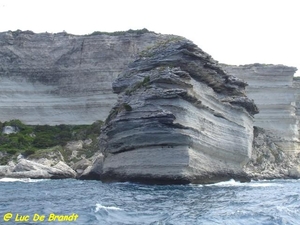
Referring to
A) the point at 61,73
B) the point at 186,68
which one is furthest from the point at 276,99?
the point at 186,68

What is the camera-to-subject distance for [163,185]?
3528 cm

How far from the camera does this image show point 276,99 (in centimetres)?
7050

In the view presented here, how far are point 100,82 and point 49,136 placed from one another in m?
12.5

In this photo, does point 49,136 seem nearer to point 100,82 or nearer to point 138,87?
point 100,82

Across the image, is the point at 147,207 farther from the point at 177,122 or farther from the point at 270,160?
the point at 270,160

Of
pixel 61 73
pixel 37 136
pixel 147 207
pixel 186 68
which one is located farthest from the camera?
pixel 61 73

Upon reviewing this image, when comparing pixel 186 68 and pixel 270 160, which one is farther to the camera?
pixel 270 160

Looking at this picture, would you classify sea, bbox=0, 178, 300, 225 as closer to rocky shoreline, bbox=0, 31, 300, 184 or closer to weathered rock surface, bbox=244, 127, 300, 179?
rocky shoreline, bbox=0, 31, 300, 184

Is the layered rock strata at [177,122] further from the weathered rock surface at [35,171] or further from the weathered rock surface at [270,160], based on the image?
the weathered rock surface at [270,160]

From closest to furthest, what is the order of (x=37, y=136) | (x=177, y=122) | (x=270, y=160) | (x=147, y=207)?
(x=147, y=207), (x=177, y=122), (x=270, y=160), (x=37, y=136)

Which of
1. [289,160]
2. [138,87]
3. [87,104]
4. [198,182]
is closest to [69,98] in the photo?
[87,104]

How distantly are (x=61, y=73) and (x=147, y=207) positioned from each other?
179 ft

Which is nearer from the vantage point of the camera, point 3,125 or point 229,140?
point 229,140

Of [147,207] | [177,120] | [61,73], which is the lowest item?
[147,207]
